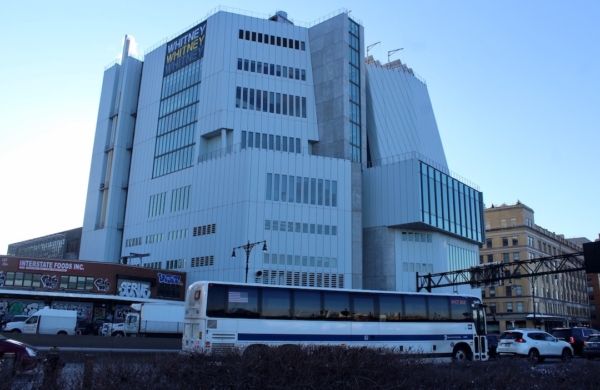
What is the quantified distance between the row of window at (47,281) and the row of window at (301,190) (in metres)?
23.1

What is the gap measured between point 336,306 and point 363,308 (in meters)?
1.49

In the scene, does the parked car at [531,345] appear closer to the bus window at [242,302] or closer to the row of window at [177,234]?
the bus window at [242,302]

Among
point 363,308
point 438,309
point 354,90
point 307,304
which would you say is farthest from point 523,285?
point 307,304

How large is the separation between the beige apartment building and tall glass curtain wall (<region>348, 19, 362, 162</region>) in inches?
1698

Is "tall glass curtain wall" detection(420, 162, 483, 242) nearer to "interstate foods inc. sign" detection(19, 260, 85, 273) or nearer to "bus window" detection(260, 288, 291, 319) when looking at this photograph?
"interstate foods inc. sign" detection(19, 260, 85, 273)

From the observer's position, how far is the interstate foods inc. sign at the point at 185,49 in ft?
252

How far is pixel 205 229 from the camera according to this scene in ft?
219

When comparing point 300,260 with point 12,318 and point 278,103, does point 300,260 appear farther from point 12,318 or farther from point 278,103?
point 12,318

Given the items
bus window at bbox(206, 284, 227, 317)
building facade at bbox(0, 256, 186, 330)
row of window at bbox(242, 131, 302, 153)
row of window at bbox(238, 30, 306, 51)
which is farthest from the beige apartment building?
bus window at bbox(206, 284, 227, 317)

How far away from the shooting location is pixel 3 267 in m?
57.5

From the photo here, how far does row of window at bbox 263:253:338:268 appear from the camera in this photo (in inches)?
2424

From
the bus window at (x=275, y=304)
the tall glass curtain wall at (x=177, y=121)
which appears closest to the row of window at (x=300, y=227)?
the tall glass curtain wall at (x=177, y=121)

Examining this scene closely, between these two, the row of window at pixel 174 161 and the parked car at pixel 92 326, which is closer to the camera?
the parked car at pixel 92 326

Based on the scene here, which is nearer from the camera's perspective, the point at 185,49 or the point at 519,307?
the point at 185,49
